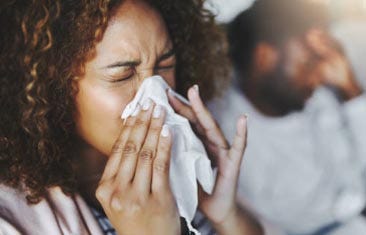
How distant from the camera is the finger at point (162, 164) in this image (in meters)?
0.81

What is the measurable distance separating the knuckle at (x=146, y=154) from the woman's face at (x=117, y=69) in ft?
0.31

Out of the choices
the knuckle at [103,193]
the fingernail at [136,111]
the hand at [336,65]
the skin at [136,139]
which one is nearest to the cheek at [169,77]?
the skin at [136,139]

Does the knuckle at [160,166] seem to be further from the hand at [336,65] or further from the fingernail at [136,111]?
the hand at [336,65]

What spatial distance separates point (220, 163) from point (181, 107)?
5.1 inches

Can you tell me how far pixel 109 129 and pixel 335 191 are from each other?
492 mm

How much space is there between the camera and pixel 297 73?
1.13 metres

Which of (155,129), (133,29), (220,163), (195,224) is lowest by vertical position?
(195,224)

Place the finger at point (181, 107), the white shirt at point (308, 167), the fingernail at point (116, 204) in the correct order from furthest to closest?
the white shirt at point (308, 167)
the finger at point (181, 107)
the fingernail at point (116, 204)

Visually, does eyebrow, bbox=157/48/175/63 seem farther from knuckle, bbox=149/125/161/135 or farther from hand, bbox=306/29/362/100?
hand, bbox=306/29/362/100

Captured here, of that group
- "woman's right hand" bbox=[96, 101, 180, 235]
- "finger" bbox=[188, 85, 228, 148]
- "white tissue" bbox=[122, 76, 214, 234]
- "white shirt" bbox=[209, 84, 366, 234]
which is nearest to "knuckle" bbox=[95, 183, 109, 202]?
"woman's right hand" bbox=[96, 101, 180, 235]

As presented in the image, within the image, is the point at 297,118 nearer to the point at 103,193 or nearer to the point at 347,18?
the point at 347,18

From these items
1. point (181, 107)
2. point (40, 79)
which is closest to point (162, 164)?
point (181, 107)

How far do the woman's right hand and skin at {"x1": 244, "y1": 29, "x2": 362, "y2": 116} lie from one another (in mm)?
363

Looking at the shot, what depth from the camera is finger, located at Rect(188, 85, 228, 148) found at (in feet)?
3.01
